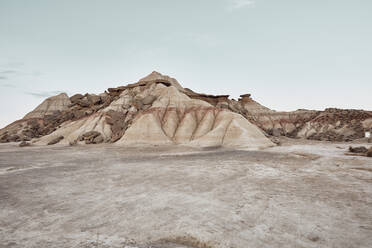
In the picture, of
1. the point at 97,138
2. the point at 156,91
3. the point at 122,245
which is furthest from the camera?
the point at 156,91

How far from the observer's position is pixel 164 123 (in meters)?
37.5

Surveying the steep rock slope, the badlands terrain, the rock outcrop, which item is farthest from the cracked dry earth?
the rock outcrop

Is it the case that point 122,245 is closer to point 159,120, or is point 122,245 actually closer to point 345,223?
point 345,223

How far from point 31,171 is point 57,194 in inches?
267

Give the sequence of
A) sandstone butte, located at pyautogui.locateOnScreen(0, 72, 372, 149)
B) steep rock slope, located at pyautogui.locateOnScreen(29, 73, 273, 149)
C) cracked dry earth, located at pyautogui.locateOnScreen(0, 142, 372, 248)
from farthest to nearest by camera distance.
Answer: sandstone butte, located at pyautogui.locateOnScreen(0, 72, 372, 149), steep rock slope, located at pyautogui.locateOnScreen(29, 73, 273, 149), cracked dry earth, located at pyautogui.locateOnScreen(0, 142, 372, 248)

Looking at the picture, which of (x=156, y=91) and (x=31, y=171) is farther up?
(x=156, y=91)

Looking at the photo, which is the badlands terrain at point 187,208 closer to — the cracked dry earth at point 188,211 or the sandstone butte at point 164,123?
the cracked dry earth at point 188,211

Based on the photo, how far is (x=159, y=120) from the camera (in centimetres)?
3759

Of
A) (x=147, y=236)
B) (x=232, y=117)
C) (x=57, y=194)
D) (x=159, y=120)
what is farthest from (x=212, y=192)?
(x=159, y=120)

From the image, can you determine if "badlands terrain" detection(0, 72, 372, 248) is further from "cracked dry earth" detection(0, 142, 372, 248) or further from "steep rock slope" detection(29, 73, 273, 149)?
"steep rock slope" detection(29, 73, 273, 149)

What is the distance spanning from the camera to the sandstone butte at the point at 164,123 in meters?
32.8

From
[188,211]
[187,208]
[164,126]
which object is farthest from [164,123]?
[188,211]

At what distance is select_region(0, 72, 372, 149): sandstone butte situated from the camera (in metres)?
32.8

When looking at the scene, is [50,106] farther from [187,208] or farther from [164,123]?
[187,208]
